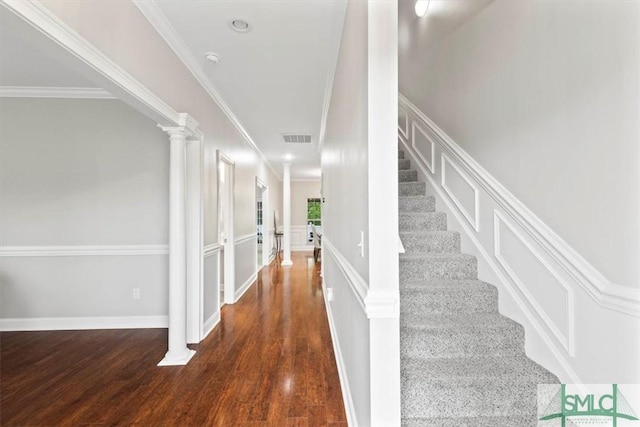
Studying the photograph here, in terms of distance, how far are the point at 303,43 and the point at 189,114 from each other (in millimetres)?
1270

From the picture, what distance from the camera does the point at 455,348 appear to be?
1.67 metres

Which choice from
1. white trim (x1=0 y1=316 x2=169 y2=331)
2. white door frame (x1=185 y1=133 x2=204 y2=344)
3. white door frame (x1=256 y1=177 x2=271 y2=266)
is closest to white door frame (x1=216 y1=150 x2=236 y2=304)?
white trim (x1=0 y1=316 x2=169 y2=331)

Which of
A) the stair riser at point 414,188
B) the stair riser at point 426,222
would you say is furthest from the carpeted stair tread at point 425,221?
the stair riser at point 414,188

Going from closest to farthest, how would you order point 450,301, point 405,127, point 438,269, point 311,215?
point 450,301
point 438,269
point 405,127
point 311,215

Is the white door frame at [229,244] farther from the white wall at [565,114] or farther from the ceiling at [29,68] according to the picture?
the white wall at [565,114]

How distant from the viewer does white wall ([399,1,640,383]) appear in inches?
46.3

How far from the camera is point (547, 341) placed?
1.55 m

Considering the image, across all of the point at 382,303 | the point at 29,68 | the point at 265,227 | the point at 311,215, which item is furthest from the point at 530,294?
the point at 311,215

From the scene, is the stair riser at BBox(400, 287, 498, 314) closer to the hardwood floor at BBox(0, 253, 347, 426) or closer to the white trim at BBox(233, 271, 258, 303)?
the hardwood floor at BBox(0, 253, 347, 426)

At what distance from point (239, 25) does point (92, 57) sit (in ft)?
3.53

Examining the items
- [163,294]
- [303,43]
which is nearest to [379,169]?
[303,43]

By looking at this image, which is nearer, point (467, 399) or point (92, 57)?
point (467, 399)

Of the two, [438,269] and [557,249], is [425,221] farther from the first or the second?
[557,249]

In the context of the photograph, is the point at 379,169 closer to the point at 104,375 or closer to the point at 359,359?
the point at 359,359
